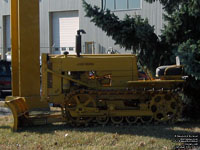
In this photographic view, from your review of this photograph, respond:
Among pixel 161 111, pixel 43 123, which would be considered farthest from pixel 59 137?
pixel 161 111

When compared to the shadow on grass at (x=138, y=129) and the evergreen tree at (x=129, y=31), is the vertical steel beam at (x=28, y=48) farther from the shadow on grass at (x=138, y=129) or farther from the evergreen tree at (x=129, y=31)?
the shadow on grass at (x=138, y=129)

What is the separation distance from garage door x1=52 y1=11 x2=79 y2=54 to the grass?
26646 millimetres

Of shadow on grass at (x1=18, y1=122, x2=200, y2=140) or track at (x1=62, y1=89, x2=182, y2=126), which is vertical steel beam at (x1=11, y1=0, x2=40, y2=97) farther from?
track at (x1=62, y1=89, x2=182, y2=126)

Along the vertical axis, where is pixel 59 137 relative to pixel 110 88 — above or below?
below

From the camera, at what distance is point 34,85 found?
12.9 metres

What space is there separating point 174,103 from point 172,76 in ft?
2.35

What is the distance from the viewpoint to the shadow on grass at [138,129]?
8648mm

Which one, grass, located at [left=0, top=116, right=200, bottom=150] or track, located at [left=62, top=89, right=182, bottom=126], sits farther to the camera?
track, located at [left=62, top=89, right=182, bottom=126]

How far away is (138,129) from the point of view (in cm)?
916

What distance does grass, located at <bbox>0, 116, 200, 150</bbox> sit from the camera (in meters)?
7.62

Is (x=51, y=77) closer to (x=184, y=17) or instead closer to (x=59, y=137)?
(x=59, y=137)

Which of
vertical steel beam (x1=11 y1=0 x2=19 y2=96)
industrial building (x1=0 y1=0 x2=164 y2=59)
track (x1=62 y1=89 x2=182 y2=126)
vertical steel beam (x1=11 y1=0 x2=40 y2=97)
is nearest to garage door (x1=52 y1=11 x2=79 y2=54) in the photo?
industrial building (x1=0 y1=0 x2=164 y2=59)

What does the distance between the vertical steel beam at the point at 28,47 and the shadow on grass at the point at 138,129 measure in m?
3.16

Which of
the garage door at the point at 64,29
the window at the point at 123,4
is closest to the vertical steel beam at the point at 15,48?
the window at the point at 123,4
